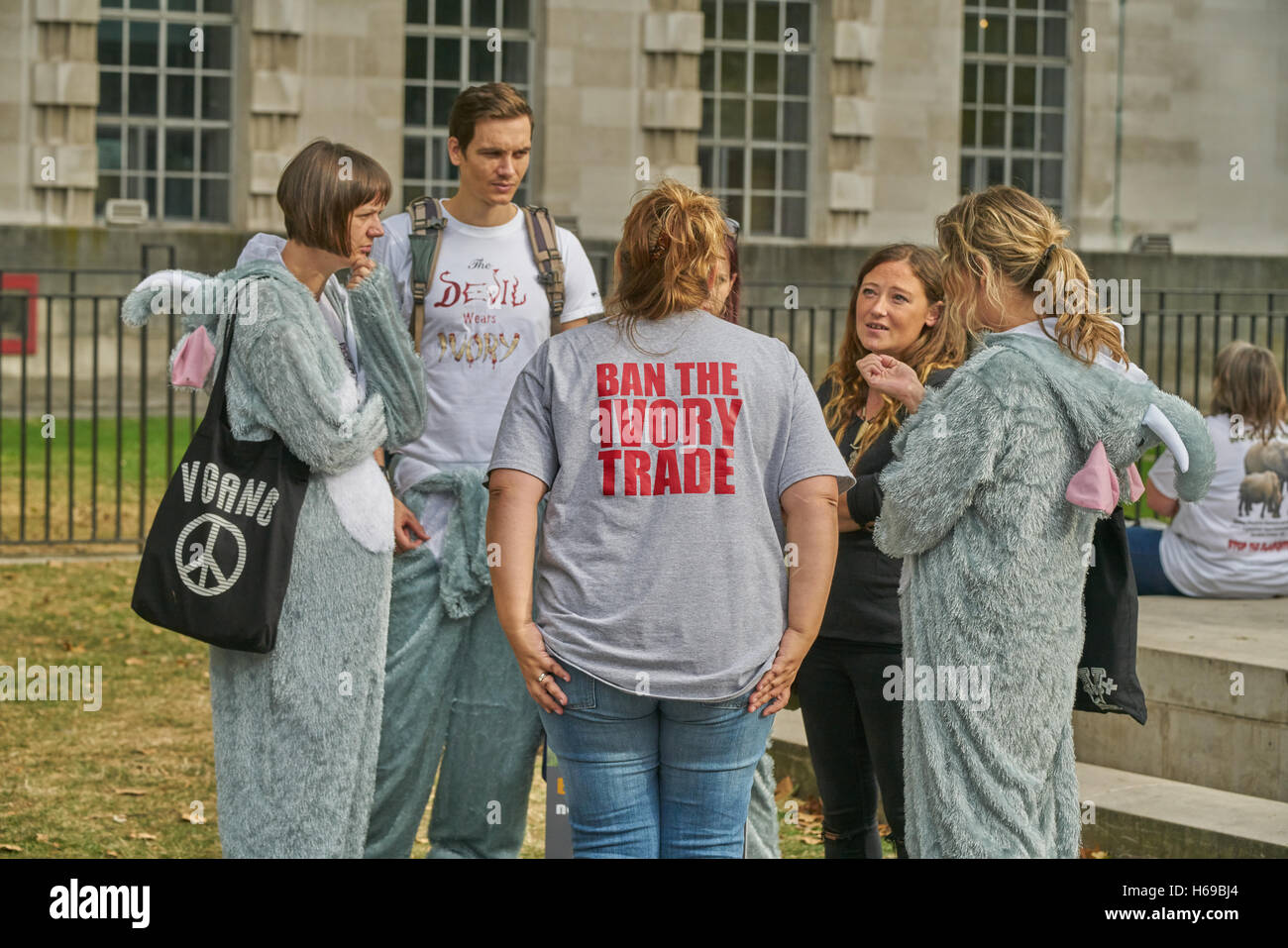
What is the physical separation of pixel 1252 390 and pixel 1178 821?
2390mm

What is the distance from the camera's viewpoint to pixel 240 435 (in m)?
3.89

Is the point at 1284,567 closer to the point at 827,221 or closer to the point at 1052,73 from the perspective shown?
the point at 827,221

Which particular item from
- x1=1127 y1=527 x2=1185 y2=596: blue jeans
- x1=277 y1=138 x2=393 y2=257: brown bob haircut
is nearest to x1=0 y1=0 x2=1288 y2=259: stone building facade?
x1=1127 y1=527 x2=1185 y2=596: blue jeans

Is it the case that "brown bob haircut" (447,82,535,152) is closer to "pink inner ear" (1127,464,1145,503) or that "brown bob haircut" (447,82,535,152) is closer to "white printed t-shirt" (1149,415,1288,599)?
"pink inner ear" (1127,464,1145,503)

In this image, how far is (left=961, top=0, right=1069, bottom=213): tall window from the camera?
20.6 meters

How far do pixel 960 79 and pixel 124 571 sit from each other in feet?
43.3

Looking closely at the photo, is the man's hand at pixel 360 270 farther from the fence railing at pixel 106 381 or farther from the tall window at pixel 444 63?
the tall window at pixel 444 63

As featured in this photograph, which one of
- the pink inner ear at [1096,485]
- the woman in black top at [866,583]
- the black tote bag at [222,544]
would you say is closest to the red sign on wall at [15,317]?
the black tote bag at [222,544]

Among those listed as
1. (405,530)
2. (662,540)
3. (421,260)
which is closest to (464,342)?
(421,260)

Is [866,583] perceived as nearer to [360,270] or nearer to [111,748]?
[360,270]

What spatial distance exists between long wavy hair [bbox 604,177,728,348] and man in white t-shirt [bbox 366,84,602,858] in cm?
119

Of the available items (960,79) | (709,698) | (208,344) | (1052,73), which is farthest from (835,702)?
(1052,73)

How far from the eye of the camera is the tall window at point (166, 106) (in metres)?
17.5
